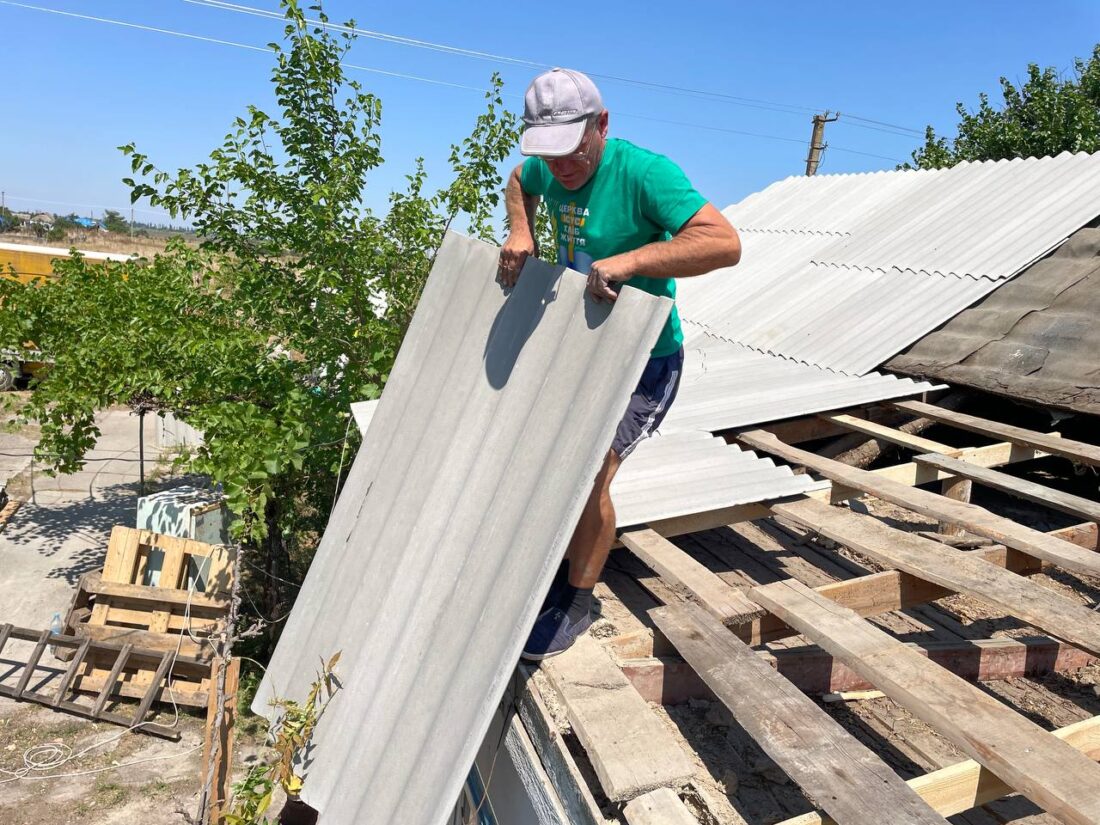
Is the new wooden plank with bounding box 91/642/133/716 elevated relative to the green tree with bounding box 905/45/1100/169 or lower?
lower

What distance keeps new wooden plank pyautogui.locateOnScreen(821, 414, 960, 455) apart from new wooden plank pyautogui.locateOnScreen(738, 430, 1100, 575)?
2.05 feet

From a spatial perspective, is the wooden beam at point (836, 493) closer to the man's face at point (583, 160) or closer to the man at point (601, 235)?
the man at point (601, 235)

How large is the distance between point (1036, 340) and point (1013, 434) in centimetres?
128

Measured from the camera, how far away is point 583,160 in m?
2.55

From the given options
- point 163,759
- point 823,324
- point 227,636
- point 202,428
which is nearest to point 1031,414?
point 823,324

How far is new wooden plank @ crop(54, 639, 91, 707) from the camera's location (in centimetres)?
822

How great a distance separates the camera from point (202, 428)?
6148 millimetres

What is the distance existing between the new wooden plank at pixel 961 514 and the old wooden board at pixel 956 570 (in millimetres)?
205

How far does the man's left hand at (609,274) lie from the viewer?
2301 millimetres

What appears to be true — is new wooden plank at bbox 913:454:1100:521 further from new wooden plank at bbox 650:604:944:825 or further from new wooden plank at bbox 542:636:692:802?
new wooden plank at bbox 542:636:692:802

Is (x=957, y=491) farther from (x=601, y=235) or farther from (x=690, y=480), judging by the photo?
(x=601, y=235)

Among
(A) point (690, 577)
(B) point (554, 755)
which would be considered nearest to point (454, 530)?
(B) point (554, 755)

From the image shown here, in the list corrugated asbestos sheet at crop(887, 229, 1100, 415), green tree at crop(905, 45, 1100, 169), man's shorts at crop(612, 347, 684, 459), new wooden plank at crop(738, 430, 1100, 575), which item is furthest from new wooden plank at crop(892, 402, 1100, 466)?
green tree at crop(905, 45, 1100, 169)

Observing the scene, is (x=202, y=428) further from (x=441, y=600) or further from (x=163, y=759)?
(x=441, y=600)
